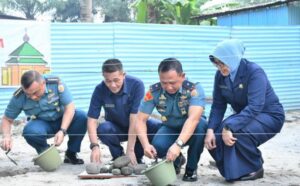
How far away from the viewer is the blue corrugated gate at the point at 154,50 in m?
8.04

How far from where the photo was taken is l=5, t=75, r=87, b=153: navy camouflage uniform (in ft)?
15.0

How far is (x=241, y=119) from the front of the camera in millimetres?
3824

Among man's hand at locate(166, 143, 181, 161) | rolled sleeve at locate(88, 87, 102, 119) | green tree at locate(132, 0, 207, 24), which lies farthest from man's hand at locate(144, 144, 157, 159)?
green tree at locate(132, 0, 207, 24)

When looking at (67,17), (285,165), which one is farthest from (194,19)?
(67,17)

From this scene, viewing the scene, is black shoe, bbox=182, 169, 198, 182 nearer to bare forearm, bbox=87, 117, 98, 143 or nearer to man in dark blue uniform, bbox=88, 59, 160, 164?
man in dark blue uniform, bbox=88, 59, 160, 164

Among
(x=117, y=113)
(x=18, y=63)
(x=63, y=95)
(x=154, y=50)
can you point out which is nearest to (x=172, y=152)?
(x=117, y=113)

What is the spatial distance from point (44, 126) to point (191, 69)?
4.56m

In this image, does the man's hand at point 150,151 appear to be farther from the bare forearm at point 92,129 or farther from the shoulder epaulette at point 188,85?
the bare forearm at point 92,129

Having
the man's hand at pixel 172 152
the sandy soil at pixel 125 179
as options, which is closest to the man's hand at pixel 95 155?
the sandy soil at pixel 125 179

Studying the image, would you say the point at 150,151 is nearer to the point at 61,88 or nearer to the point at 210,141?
the point at 210,141

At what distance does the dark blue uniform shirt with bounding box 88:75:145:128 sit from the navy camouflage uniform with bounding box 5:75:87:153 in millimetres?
289

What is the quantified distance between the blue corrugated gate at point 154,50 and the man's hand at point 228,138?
4.58 meters

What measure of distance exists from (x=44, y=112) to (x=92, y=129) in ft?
1.76

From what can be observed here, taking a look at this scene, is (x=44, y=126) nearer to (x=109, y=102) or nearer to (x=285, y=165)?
(x=109, y=102)
